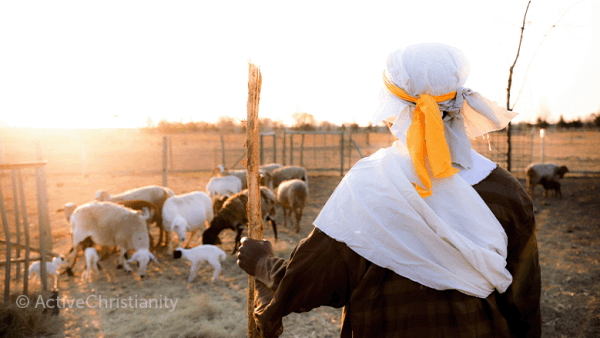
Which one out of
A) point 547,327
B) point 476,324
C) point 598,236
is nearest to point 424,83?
point 476,324

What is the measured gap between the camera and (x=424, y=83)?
1.56 metres

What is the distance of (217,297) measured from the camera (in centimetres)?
575

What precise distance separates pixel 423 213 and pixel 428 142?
0.29 metres

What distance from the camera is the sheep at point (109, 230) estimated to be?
662cm

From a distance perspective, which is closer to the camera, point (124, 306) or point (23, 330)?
point (23, 330)

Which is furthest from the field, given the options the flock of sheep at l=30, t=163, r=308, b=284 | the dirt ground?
the flock of sheep at l=30, t=163, r=308, b=284

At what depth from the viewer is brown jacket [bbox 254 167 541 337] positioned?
4.92 ft

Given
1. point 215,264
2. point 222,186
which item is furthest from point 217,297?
point 222,186

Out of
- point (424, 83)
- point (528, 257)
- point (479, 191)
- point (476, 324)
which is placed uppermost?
point (424, 83)

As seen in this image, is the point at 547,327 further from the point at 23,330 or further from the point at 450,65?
the point at 23,330

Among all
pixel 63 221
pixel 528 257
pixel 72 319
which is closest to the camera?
pixel 528 257

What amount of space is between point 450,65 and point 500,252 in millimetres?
811

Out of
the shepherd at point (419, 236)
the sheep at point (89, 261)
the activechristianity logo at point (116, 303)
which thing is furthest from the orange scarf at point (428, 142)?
the sheep at point (89, 261)

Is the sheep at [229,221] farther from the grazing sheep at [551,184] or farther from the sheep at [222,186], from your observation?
the grazing sheep at [551,184]
